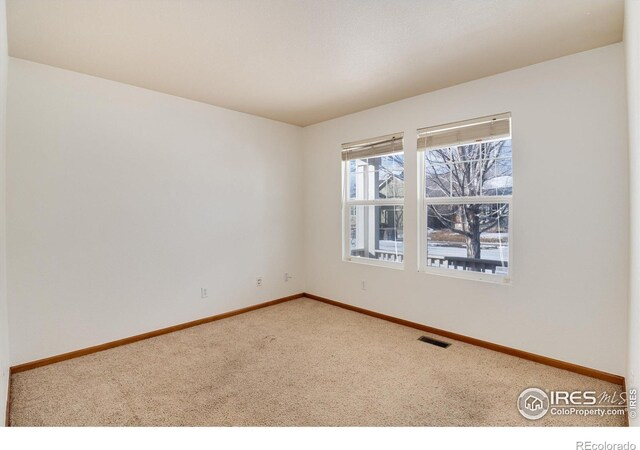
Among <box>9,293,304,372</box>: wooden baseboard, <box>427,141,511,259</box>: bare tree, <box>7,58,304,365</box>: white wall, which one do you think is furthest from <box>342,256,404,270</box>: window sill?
<box>9,293,304,372</box>: wooden baseboard

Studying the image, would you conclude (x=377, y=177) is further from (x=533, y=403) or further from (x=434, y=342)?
(x=533, y=403)

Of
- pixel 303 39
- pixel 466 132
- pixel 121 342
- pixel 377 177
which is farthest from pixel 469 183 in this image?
pixel 121 342

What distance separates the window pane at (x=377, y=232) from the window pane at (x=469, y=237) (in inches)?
16.0

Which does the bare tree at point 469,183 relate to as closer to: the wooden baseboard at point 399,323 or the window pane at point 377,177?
the window pane at point 377,177

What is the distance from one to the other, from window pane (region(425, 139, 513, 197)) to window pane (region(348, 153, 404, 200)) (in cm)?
37

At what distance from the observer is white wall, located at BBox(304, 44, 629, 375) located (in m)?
2.43

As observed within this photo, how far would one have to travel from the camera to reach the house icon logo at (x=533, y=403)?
82.4 inches

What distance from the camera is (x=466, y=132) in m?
3.22

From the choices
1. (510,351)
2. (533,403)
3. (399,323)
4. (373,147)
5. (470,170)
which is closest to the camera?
(533,403)

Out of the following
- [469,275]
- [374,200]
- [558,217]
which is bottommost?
[469,275]

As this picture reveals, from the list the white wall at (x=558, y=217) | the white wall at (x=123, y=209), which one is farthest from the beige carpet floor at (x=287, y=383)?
the white wall at (x=123, y=209)

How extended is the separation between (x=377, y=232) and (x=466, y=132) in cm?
153

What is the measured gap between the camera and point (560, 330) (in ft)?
8.82
